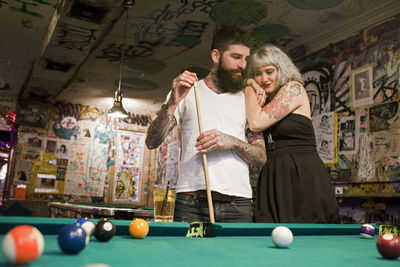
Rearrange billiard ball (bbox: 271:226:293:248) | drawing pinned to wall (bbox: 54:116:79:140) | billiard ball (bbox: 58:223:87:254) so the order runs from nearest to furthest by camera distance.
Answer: billiard ball (bbox: 58:223:87:254)
billiard ball (bbox: 271:226:293:248)
drawing pinned to wall (bbox: 54:116:79:140)

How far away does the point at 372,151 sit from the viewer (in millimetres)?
4117

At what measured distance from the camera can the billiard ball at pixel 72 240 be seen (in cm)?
86

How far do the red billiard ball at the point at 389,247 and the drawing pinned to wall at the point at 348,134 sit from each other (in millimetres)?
3498

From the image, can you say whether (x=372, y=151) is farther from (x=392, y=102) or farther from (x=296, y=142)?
(x=296, y=142)

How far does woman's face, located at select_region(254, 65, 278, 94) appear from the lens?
2.62 m

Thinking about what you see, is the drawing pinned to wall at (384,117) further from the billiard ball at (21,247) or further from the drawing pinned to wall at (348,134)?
the billiard ball at (21,247)

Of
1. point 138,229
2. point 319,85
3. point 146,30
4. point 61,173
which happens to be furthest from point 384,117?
point 61,173

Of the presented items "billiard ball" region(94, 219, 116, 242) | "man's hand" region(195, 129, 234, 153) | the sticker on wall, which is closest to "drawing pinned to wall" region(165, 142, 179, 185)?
the sticker on wall

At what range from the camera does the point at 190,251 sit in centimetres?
105

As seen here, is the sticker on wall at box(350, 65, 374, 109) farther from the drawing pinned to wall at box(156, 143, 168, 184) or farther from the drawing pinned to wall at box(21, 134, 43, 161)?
the drawing pinned to wall at box(21, 134, 43, 161)

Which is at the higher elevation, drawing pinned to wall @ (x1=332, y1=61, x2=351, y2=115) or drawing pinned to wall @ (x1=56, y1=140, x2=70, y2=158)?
drawing pinned to wall @ (x1=332, y1=61, x2=351, y2=115)

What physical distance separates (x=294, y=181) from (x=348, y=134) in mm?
2586

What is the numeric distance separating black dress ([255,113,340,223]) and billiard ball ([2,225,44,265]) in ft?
5.44

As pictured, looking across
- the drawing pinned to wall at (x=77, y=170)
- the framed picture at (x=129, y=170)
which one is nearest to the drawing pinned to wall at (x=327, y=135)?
the framed picture at (x=129, y=170)
